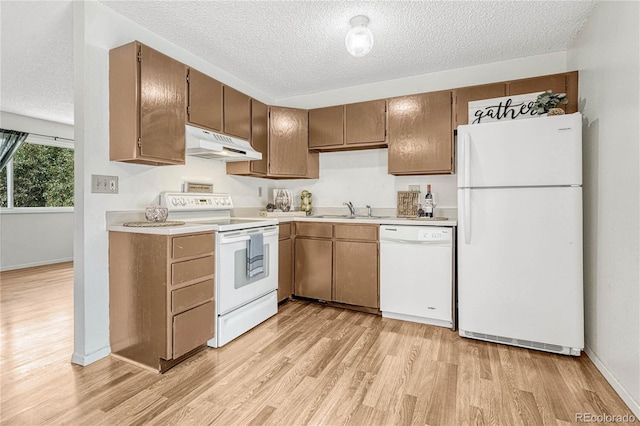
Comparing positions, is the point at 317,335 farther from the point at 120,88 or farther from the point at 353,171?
the point at 120,88

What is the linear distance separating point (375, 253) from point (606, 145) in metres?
1.82

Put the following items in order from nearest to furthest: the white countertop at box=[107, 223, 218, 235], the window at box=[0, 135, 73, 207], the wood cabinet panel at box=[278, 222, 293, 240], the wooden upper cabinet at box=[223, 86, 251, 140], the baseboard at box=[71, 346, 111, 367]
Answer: the white countertop at box=[107, 223, 218, 235] → the baseboard at box=[71, 346, 111, 367] → the wooden upper cabinet at box=[223, 86, 251, 140] → the wood cabinet panel at box=[278, 222, 293, 240] → the window at box=[0, 135, 73, 207]

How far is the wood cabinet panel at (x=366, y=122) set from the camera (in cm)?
326

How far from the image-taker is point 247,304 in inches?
103

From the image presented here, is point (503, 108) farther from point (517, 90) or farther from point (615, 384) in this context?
point (615, 384)

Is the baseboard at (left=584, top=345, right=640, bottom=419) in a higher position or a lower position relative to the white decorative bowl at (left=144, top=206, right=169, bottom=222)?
lower

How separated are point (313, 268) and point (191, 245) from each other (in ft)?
4.93

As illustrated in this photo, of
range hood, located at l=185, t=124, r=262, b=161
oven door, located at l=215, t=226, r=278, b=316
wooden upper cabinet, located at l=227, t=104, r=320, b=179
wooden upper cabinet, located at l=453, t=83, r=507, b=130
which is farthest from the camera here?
wooden upper cabinet, located at l=227, t=104, r=320, b=179

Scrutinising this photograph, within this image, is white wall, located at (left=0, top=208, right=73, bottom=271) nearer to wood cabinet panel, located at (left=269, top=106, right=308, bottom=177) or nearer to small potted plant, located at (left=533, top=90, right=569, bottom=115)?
wood cabinet panel, located at (left=269, top=106, right=308, bottom=177)

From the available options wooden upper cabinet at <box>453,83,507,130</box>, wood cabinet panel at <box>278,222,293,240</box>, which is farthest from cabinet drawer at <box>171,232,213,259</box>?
wooden upper cabinet at <box>453,83,507,130</box>

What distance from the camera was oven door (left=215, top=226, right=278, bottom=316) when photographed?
7.59ft

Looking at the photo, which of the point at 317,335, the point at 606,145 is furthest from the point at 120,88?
the point at 606,145

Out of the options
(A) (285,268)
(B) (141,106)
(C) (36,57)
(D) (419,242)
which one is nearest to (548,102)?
(D) (419,242)

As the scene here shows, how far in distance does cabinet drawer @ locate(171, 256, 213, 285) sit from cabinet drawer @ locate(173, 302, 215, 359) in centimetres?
21
